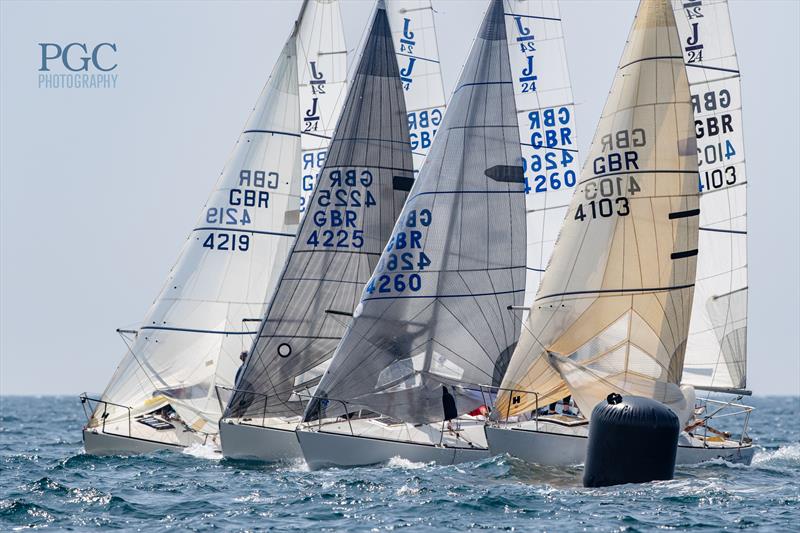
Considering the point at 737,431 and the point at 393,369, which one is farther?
the point at 737,431

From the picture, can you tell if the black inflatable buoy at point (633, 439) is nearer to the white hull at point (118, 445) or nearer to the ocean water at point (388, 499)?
the ocean water at point (388, 499)

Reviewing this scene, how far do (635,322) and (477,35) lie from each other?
5.79m

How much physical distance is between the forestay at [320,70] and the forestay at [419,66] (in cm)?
125

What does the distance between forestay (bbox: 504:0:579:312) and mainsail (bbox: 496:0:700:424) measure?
19.9 ft

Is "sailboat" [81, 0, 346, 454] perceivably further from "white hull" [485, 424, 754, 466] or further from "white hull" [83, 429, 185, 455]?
"white hull" [485, 424, 754, 466]

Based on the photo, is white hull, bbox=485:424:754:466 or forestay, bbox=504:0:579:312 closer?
white hull, bbox=485:424:754:466

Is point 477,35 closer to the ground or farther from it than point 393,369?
farther from it

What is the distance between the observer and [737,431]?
54312mm

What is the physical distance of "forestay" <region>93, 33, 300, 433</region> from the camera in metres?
27.8

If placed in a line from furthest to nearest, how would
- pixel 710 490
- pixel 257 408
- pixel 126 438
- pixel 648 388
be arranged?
pixel 126 438 < pixel 257 408 < pixel 648 388 < pixel 710 490

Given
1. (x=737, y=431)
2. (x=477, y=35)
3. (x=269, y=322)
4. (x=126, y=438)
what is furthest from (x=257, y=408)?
(x=737, y=431)

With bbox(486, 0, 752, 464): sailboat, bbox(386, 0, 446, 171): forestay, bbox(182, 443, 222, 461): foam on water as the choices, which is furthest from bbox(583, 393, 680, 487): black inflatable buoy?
bbox(386, 0, 446, 171): forestay

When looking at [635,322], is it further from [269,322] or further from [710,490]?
[269,322]

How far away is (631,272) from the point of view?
23.3 metres
